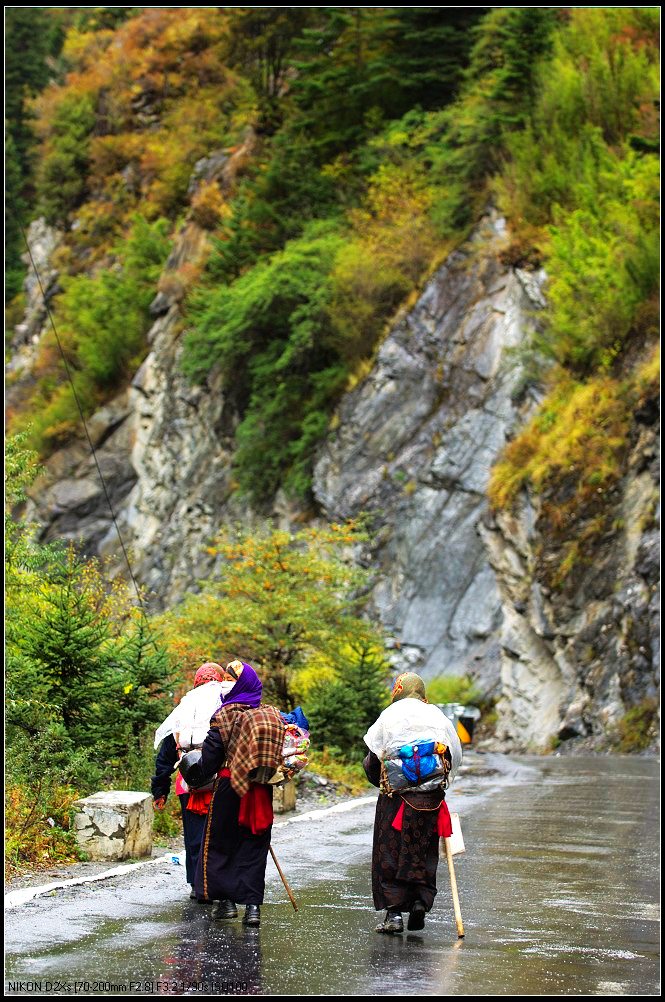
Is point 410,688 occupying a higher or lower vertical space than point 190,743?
higher

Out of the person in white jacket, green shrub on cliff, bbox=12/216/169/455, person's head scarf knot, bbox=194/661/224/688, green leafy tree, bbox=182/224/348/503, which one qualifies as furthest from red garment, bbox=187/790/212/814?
green shrub on cliff, bbox=12/216/169/455

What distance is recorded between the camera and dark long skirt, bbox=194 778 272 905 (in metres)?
7.92

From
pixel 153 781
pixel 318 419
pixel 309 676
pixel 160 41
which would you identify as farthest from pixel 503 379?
pixel 160 41

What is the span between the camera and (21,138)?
224 feet

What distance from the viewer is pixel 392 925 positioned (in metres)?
7.45

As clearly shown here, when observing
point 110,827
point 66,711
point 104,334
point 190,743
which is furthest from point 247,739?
point 104,334

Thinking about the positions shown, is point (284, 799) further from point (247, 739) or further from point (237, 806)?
point (247, 739)

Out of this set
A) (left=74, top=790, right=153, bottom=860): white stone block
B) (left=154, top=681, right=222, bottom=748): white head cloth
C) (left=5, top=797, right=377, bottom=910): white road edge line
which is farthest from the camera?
(left=74, top=790, right=153, bottom=860): white stone block

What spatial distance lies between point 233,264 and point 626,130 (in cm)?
1609

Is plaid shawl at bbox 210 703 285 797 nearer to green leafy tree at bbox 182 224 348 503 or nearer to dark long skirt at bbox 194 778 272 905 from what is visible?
dark long skirt at bbox 194 778 272 905

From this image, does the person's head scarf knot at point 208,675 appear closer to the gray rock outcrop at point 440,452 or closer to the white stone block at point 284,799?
the white stone block at point 284,799

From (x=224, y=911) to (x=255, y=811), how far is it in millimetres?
666

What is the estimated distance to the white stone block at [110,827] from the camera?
34.2 feet

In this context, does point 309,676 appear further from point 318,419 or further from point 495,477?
point 318,419
